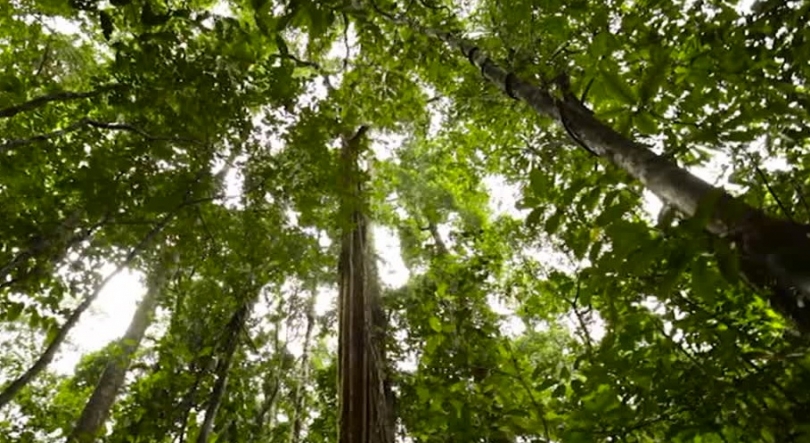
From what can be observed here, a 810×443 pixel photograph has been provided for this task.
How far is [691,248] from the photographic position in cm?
102

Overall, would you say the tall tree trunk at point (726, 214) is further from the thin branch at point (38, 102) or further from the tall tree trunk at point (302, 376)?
the tall tree trunk at point (302, 376)

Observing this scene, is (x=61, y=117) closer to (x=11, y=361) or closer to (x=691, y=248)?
(x=11, y=361)

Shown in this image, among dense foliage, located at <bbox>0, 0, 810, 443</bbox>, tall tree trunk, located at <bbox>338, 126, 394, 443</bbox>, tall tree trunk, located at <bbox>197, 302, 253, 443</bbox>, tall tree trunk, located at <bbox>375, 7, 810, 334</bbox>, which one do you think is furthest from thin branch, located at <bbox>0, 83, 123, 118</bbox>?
tall tree trunk, located at <bbox>375, 7, 810, 334</bbox>

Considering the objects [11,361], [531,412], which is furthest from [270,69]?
[11,361]

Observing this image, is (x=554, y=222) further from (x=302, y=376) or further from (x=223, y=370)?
(x=302, y=376)

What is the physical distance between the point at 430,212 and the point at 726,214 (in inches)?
169

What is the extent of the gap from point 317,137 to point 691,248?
279 cm

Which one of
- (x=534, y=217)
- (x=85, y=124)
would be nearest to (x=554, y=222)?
(x=534, y=217)

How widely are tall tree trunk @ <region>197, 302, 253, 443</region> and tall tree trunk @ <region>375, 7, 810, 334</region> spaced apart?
10.4ft

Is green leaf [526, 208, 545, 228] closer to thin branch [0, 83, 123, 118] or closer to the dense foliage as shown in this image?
the dense foliage

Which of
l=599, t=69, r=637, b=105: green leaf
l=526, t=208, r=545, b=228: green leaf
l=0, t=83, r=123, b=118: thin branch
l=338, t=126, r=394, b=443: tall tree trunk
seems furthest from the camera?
l=338, t=126, r=394, b=443: tall tree trunk

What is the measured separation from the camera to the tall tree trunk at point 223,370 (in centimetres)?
363

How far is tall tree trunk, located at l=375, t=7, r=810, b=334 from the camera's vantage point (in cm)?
118

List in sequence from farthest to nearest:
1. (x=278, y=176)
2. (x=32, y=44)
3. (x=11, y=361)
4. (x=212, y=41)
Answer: (x=11, y=361)
(x=32, y=44)
(x=278, y=176)
(x=212, y=41)
